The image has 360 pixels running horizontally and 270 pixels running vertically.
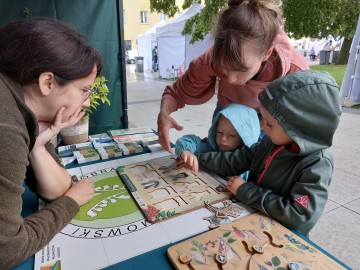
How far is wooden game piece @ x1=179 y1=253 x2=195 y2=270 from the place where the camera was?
529 mm

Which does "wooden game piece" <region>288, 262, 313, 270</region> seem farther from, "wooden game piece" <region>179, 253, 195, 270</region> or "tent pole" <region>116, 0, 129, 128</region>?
"tent pole" <region>116, 0, 129, 128</region>

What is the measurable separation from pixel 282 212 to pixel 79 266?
0.48m

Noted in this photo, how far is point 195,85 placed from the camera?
1162 mm

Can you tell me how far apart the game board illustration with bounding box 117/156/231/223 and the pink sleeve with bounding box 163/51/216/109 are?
0.35 metres

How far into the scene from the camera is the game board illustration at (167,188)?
73cm

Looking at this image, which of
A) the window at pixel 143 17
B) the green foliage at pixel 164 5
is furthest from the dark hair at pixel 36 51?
the window at pixel 143 17

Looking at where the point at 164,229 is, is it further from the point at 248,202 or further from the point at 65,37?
the point at 65,37

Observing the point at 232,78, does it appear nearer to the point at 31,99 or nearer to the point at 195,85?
the point at 195,85

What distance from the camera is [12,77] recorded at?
1.85 ft

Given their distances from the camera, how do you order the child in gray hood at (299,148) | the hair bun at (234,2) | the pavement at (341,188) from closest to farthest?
the child in gray hood at (299,148), the hair bun at (234,2), the pavement at (341,188)

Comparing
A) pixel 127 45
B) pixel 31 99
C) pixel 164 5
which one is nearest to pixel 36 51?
pixel 31 99

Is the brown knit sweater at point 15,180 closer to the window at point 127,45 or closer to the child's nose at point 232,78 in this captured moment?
the child's nose at point 232,78

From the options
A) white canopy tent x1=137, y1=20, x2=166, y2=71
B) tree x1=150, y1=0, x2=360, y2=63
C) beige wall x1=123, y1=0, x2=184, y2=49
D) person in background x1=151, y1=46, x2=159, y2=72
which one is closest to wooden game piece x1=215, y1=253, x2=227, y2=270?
tree x1=150, y1=0, x2=360, y2=63

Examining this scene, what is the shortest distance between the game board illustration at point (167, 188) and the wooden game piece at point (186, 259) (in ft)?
0.50
